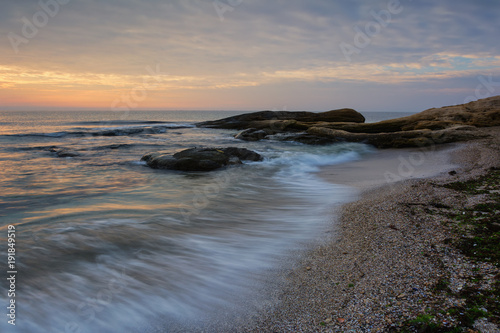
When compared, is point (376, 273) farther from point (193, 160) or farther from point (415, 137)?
point (415, 137)

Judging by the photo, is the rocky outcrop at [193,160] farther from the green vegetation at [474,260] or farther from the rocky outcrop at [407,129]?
the rocky outcrop at [407,129]

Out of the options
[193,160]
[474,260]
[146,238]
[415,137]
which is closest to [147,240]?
[146,238]

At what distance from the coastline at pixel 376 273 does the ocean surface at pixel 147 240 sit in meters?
0.42

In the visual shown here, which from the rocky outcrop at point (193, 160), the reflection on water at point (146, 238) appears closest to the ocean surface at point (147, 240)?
the reflection on water at point (146, 238)

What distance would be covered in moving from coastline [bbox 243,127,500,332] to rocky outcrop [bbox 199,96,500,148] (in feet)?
40.3

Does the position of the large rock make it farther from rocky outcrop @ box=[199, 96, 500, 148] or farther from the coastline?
the coastline

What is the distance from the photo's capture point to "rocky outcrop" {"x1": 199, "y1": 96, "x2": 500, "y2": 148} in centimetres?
1597

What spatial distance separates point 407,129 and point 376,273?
61.6 feet

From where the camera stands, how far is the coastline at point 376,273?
2434mm

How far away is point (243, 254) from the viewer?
4223 millimetres

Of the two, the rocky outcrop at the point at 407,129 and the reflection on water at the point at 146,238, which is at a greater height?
the rocky outcrop at the point at 407,129

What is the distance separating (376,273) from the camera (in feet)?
10.0

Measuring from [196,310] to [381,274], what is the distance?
1.87 metres

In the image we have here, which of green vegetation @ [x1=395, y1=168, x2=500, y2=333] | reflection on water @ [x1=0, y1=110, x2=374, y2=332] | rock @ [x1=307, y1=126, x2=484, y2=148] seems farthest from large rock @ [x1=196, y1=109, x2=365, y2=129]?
green vegetation @ [x1=395, y1=168, x2=500, y2=333]
